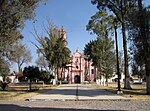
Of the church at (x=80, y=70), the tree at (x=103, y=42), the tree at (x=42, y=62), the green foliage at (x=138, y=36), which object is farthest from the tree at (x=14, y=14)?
the church at (x=80, y=70)

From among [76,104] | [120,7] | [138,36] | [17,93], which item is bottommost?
[76,104]

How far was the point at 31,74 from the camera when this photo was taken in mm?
44969

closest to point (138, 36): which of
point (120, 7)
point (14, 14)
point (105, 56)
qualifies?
point (14, 14)

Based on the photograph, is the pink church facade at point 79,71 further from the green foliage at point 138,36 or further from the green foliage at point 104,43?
the green foliage at point 138,36

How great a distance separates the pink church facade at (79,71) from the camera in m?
120

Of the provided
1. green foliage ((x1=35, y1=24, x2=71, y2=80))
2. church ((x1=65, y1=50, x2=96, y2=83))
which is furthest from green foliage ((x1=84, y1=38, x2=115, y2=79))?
church ((x1=65, y1=50, x2=96, y2=83))

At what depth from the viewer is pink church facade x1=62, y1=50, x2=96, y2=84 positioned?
120000 millimetres

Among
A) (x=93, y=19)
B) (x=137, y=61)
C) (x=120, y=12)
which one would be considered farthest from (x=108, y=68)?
(x=137, y=61)

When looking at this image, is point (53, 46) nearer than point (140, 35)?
No

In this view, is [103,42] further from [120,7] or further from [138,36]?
[138,36]

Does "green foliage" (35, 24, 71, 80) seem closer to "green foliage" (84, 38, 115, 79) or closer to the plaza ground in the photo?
"green foliage" (84, 38, 115, 79)

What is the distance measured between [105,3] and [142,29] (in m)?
15.8

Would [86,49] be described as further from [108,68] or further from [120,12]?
[120,12]

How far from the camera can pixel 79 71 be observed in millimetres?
121250
